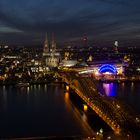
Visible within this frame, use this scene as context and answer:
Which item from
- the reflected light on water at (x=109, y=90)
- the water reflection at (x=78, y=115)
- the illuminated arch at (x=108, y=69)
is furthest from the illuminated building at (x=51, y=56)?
Answer: the water reflection at (x=78, y=115)

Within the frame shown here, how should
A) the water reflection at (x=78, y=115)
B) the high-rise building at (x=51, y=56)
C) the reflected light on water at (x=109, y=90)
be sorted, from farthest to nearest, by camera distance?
the high-rise building at (x=51, y=56)
the reflected light on water at (x=109, y=90)
the water reflection at (x=78, y=115)

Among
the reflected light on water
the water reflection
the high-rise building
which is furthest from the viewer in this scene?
the high-rise building

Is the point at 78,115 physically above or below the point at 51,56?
below

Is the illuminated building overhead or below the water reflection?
overhead

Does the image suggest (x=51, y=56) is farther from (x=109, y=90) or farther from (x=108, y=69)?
(x=109, y=90)

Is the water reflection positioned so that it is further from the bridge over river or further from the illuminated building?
the illuminated building

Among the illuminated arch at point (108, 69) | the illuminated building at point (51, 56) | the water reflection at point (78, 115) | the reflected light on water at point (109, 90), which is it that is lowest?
the water reflection at point (78, 115)

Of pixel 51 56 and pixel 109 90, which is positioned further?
pixel 51 56

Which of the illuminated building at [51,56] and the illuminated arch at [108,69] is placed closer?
the illuminated arch at [108,69]

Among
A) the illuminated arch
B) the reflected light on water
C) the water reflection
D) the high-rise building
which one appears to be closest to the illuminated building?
the high-rise building

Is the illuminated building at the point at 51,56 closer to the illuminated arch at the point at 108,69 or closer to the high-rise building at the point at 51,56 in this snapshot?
the high-rise building at the point at 51,56

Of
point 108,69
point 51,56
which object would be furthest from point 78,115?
point 51,56
